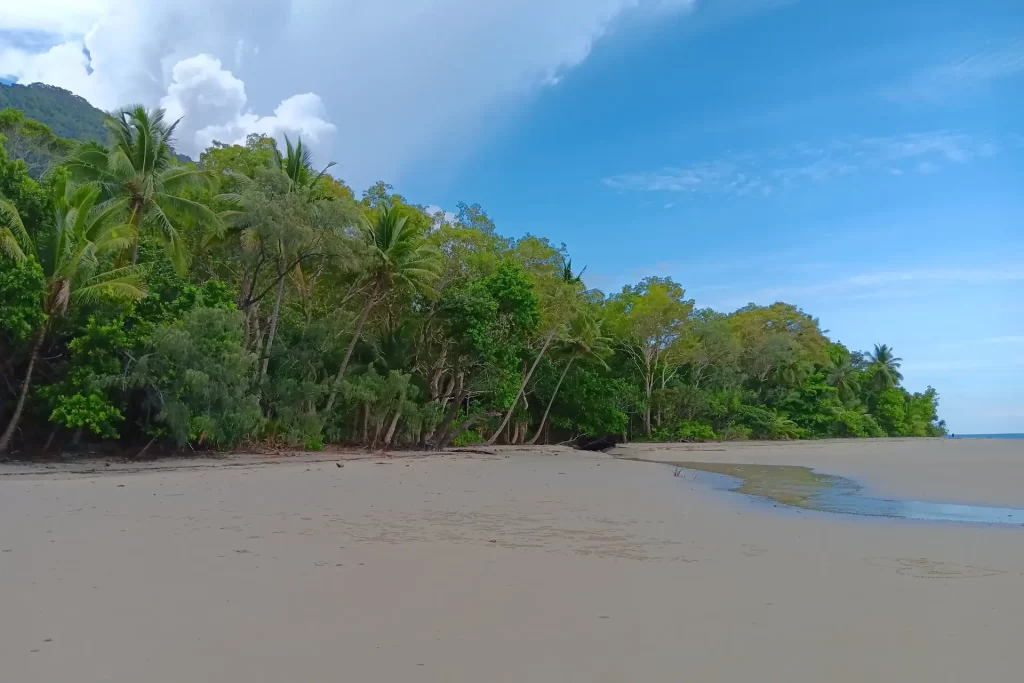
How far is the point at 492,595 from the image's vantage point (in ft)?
12.0

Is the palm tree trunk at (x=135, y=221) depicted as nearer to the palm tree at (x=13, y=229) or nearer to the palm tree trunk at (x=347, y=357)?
the palm tree at (x=13, y=229)

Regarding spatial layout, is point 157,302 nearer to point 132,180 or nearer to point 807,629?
point 132,180

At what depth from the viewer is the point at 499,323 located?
2123 cm

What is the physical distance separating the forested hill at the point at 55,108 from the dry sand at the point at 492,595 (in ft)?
154

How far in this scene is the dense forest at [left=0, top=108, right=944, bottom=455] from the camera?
13367 mm

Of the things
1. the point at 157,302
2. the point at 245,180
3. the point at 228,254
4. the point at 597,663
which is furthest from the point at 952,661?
the point at 228,254

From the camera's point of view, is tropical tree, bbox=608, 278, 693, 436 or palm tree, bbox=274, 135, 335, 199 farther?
tropical tree, bbox=608, 278, 693, 436

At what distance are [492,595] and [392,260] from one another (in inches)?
627

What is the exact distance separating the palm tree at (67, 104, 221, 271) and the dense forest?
0.05 meters

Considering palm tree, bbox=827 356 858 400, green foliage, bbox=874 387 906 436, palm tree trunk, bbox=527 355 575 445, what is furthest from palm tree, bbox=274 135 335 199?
green foliage, bbox=874 387 906 436

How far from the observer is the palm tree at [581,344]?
26422 millimetres

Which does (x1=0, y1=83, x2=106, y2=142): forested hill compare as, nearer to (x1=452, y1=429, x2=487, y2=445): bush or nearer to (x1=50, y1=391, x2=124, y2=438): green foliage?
(x1=452, y1=429, x2=487, y2=445): bush

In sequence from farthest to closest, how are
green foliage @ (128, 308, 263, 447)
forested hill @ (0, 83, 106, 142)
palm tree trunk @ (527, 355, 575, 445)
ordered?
forested hill @ (0, 83, 106, 142) → palm tree trunk @ (527, 355, 575, 445) → green foliage @ (128, 308, 263, 447)

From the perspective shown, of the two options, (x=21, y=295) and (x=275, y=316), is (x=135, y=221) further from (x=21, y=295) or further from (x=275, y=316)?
(x=21, y=295)
